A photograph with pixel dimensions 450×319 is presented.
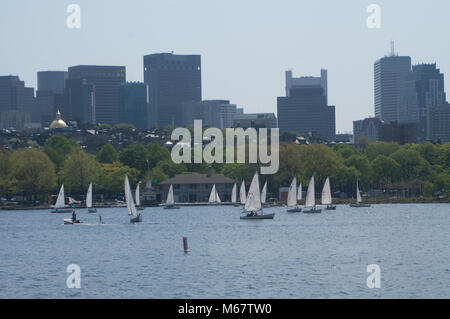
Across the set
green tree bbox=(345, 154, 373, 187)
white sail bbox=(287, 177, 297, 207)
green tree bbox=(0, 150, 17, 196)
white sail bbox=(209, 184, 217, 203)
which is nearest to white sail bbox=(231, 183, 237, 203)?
white sail bbox=(209, 184, 217, 203)

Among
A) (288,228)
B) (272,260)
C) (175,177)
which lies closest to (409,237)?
(288,228)

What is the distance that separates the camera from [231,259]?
216 feet

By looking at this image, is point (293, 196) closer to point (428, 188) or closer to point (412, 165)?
point (428, 188)

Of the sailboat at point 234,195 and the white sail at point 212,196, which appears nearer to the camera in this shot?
the sailboat at point 234,195

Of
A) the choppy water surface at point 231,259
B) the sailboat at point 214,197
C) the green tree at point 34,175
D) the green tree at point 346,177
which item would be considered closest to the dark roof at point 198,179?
the sailboat at point 214,197

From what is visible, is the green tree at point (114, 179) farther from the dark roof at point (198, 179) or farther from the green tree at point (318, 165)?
the green tree at point (318, 165)

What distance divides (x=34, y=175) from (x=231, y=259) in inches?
4553

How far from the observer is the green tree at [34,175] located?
175375mm

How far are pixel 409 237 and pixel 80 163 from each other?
354 ft

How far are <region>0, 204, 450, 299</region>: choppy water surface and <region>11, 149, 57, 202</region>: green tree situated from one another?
65908mm

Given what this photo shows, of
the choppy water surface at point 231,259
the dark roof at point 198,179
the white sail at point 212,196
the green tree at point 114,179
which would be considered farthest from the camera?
the dark roof at point 198,179

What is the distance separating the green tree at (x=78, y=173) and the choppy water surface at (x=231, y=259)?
7225 centimetres

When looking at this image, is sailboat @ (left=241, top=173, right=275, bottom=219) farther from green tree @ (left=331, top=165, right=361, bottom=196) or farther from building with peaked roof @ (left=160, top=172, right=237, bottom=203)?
building with peaked roof @ (left=160, top=172, right=237, bottom=203)
